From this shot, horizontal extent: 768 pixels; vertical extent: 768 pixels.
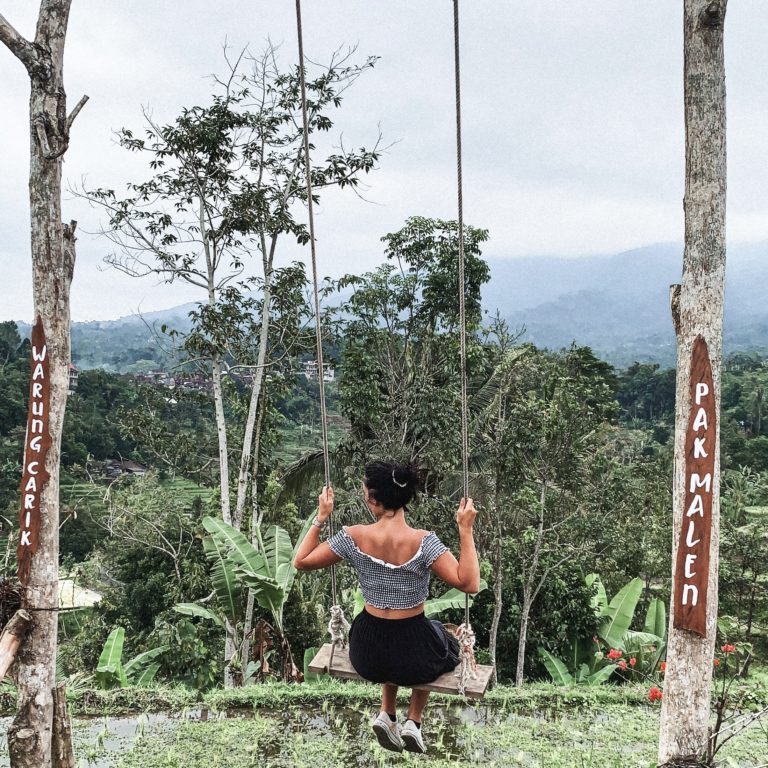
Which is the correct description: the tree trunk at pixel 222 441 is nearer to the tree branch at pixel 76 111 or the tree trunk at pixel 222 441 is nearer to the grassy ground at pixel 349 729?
the grassy ground at pixel 349 729

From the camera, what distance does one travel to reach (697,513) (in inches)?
118

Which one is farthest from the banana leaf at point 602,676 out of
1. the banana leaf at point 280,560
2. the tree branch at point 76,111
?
the tree branch at point 76,111

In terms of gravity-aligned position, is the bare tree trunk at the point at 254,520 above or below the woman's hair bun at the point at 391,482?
below

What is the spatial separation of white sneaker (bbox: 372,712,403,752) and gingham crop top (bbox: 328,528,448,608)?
54 cm

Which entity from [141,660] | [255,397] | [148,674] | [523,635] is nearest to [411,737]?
[523,635]

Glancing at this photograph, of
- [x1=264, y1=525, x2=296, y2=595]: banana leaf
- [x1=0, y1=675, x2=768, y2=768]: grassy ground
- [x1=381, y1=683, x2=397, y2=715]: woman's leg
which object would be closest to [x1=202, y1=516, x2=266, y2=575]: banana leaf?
[x1=264, y1=525, x2=296, y2=595]: banana leaf

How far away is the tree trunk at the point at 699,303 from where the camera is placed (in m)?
2.97

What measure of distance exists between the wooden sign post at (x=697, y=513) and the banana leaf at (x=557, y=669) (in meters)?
4.70

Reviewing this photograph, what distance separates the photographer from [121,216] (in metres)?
8.64

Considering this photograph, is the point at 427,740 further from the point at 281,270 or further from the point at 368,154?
the point at 368,154

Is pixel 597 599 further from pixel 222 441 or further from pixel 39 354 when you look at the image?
pixel 39 354

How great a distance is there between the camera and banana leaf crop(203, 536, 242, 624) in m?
7.03

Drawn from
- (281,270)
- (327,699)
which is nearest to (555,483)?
(327,699)

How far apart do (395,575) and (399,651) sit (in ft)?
1.04
